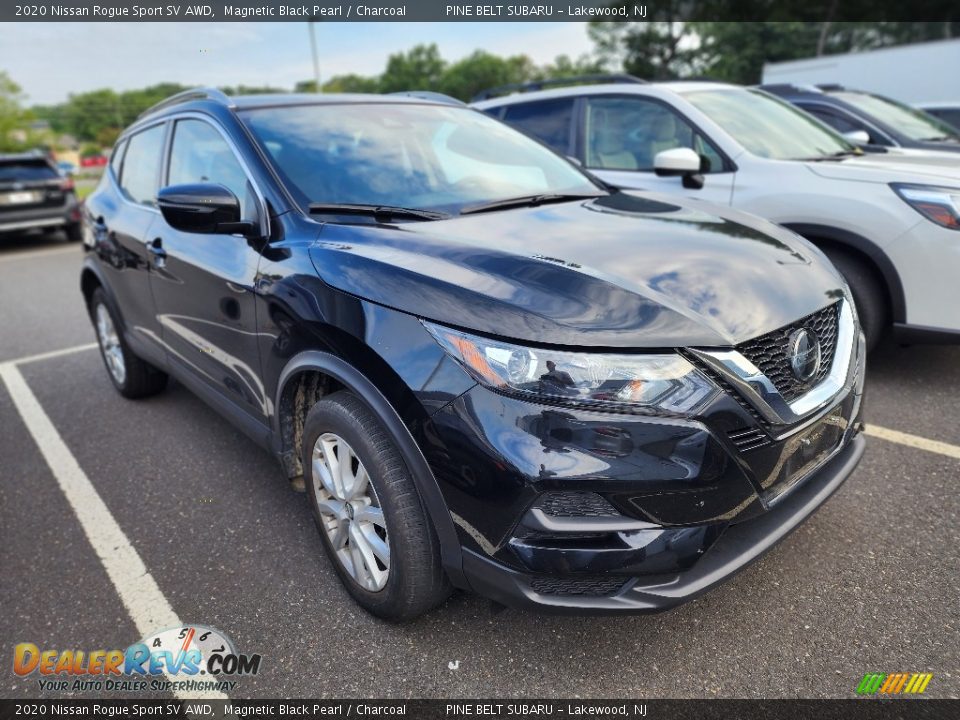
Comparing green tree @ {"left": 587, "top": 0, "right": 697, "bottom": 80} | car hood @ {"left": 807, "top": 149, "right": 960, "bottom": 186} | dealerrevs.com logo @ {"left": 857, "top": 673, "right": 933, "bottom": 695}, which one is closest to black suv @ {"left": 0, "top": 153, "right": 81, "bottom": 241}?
car hood @ {"left": 807, "top": 149, "right": 960, "bottom": 186}

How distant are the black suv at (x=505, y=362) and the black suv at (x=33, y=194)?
1079 cm

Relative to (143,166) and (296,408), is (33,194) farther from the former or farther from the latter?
(296,408)

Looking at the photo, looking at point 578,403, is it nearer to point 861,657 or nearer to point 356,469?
point 356,469

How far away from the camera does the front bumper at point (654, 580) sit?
169cm

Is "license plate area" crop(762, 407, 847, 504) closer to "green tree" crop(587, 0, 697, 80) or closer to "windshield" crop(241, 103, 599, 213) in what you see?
"windshield" crop(241, 103, 599, 213)

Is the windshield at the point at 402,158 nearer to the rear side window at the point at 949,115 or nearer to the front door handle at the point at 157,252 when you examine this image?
the front door handle at the point at 157,252

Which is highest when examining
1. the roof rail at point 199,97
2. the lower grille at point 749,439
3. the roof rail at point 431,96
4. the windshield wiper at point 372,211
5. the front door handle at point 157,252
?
the roof rail at point 199,97

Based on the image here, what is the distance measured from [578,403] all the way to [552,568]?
419mm

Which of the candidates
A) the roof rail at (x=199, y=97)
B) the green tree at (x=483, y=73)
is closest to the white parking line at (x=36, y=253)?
the roof rail at (x=199, y=97)

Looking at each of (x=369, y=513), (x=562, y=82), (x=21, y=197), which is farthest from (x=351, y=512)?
(x=21, y=197)

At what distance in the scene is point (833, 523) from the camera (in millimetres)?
2553

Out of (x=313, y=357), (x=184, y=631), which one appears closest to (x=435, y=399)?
(x=313, y=357)

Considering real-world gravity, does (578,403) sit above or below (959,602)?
above

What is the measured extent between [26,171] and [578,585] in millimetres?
13169
